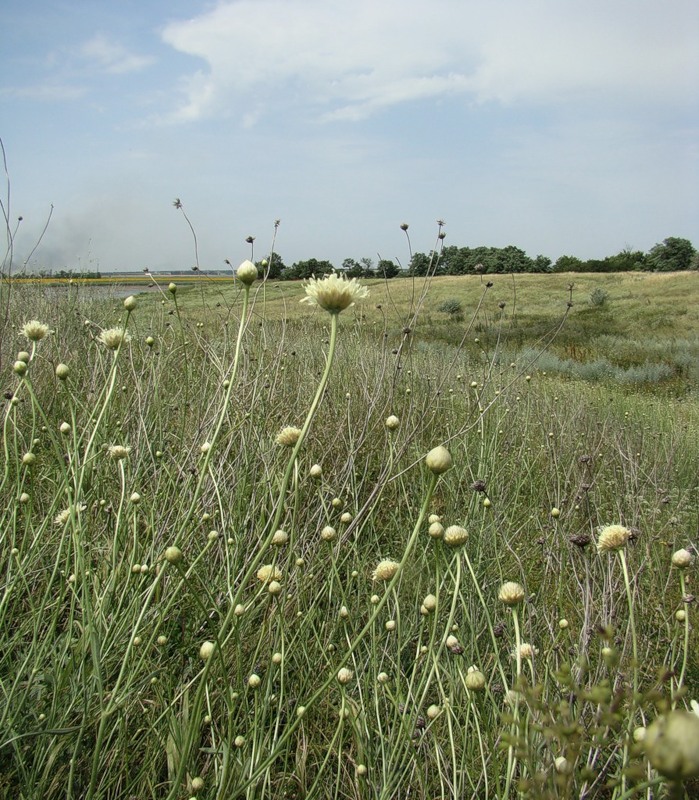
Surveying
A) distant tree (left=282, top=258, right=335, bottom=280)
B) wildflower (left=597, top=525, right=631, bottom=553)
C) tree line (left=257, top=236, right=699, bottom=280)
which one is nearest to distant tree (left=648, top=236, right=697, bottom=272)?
tree line (left=257, top=236, right=699, bottom=280)

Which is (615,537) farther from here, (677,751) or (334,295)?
(677,751)

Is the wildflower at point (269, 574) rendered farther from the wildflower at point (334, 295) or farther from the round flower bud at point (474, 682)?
the wildflower at point (334, 295)

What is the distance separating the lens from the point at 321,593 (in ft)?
5.38

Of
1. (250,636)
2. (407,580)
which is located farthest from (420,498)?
(250,636)

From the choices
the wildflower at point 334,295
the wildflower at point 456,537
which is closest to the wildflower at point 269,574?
the wildflower at point 456,537

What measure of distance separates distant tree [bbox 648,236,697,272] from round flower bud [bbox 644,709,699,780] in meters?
32.4

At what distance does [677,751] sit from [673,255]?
33692 millimetres

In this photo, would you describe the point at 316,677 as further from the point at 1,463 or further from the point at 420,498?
the point at 1,463

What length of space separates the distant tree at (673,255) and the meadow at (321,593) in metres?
28.5

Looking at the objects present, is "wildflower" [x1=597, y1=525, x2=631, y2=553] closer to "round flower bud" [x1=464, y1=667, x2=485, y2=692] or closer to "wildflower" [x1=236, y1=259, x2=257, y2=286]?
"round flower bud" [x1=464, y1=667, x2=485, y2=692]

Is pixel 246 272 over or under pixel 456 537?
over

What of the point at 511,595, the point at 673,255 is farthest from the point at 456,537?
the point at 673,255

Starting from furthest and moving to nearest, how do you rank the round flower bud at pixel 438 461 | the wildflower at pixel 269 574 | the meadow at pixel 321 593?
the wildflower at pixel 269 574
the meadow at pixel 321 593
the round flower bud at pixel 438 461

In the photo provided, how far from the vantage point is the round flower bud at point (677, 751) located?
42 cm
